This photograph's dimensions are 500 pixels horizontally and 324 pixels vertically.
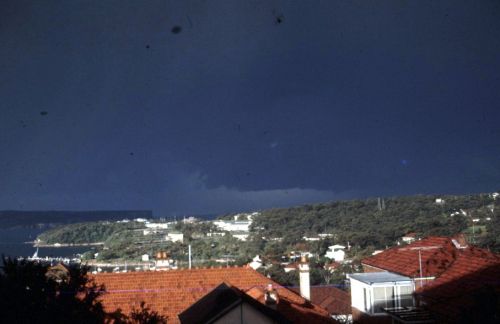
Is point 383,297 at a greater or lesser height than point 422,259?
lesser

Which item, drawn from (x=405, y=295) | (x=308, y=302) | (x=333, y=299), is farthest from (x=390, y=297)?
(x=333, y=299)

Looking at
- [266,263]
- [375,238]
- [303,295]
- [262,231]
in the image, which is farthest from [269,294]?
[262,231]

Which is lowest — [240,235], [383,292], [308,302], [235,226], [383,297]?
[308,302]

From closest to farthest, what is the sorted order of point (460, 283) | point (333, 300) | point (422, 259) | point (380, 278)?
point (460, 283) < point (380, 278) < point (422, 259) < point (333, 300)

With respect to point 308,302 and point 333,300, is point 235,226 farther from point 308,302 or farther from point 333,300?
point 308,302

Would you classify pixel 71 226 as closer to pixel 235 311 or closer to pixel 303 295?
pixel 303 295

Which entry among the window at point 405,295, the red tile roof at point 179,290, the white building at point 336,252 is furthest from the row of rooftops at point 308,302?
the white building at point 336,252

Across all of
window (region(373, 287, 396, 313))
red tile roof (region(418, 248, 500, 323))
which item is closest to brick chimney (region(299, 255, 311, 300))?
window (region(373, 287, 396, 313))
